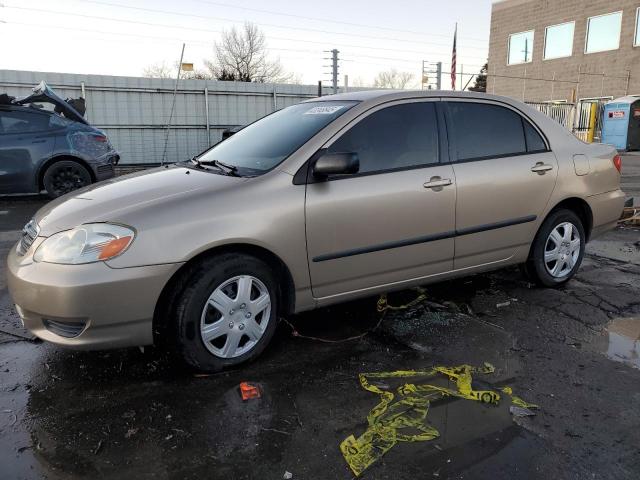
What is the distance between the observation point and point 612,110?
20812 millimetres

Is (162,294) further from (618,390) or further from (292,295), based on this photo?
(618,390)

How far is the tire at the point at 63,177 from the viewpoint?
28.6 ft

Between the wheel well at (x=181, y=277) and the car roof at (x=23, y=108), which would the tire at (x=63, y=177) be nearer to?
the car roof at (x=23, y=108)

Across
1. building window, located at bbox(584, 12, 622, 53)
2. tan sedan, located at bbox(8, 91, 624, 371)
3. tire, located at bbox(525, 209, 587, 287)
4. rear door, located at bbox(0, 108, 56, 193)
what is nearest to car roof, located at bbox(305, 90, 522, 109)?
tan sedan, located at bbox(8, 91, 624, 371)

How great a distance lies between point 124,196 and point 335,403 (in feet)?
5.56

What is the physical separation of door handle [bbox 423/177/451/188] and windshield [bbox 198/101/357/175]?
749 mm

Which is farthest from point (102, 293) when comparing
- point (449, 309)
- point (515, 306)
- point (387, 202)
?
point (515, 306)

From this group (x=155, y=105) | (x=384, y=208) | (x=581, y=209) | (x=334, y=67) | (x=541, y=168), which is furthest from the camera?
(x=334, y=67)

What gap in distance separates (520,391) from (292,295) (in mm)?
1407

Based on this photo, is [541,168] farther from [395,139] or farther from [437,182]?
[395,139]

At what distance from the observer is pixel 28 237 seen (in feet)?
10.3

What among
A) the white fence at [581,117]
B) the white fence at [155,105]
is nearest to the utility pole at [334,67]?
the white fence at [155,105]

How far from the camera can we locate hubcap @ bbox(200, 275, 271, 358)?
117 inches

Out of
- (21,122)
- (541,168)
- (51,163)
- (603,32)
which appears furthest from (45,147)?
(603,32)
